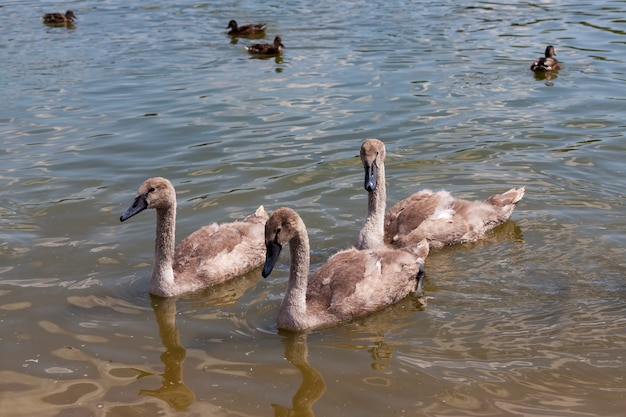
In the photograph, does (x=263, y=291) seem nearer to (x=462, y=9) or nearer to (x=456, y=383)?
(x=456, y=383)

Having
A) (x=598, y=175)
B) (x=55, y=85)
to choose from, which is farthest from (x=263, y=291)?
(x=55, y=85)

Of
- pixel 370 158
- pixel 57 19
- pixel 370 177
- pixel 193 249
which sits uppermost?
pixel 57 19

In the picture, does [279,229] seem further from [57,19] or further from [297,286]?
[57,19]

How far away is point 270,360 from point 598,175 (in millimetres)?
6783

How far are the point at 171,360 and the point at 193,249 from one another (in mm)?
2444

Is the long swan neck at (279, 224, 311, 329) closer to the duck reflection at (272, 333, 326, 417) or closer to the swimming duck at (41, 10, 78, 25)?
the duck reflection at (272, 333, 326, 417)

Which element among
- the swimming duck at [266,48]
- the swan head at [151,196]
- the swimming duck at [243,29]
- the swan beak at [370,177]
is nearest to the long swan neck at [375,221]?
the swan beak at [370,177]

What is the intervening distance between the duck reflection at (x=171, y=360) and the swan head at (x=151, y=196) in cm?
99

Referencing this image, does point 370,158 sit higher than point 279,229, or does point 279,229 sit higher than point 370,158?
point 370,158

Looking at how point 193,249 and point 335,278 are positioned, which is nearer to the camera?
point 335,278

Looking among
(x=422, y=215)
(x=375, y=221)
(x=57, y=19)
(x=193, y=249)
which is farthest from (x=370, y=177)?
(x=57, y=19)

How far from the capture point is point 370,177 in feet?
37.2

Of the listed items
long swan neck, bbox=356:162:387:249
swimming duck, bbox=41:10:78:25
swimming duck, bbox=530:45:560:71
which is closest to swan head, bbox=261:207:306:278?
long swan neck, bbox=356:162:387:249

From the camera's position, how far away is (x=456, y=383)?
828cm
